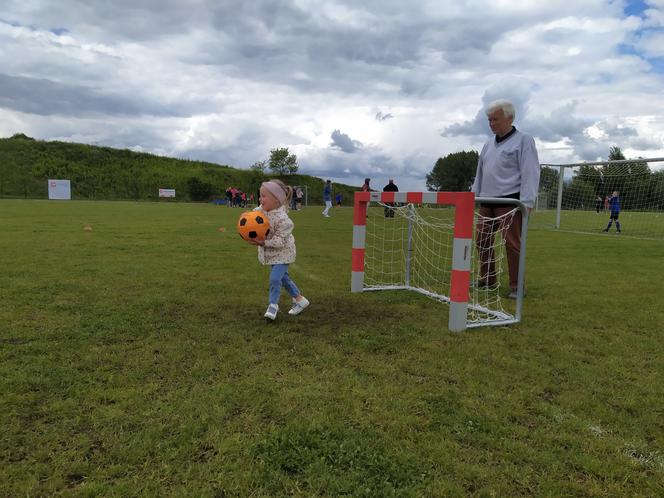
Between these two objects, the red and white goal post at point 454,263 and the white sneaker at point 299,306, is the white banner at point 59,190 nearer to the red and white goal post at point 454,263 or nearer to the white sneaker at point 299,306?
the red and white goal post at point 454,263

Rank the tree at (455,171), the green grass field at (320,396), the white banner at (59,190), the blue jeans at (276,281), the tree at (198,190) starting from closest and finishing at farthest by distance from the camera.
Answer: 1. the green grass field at (320,396)
2. the blue jeans at (276,281)
3. the white banner at (59,190)
4. the tree at (198,190)
5. the tree at (455,171)

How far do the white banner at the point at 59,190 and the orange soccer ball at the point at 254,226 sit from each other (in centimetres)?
4912

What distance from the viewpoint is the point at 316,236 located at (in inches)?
516

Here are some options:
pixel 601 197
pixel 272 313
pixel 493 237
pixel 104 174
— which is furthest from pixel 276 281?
pixel 104 174

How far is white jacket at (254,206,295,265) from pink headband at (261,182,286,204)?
104 mm

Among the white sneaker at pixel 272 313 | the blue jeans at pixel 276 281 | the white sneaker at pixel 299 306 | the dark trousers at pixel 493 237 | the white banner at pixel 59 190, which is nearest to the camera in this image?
the white sneaker at pixel 272 313

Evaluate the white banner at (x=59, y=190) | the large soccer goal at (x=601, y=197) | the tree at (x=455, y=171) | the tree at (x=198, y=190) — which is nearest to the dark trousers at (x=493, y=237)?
the large soccer goal at (x=601, y=197)

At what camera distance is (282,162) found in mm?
70250

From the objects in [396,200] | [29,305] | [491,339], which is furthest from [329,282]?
[29,305]

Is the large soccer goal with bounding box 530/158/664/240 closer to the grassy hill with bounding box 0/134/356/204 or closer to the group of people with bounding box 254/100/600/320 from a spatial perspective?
the group of people with bounding box 254/100/600/320

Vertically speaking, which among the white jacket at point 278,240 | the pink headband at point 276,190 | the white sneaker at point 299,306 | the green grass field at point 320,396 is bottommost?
the green grass field at point 320,396

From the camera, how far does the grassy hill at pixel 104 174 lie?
5012 centimetres

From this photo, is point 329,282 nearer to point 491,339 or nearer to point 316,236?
point 491,339

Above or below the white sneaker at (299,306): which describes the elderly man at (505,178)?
above
